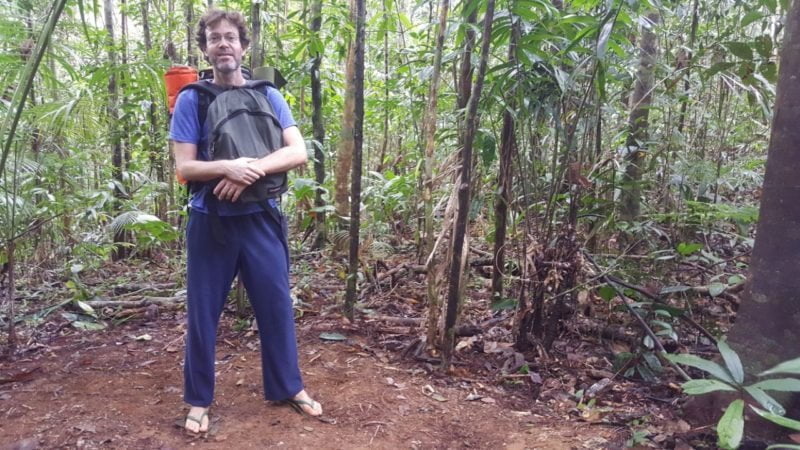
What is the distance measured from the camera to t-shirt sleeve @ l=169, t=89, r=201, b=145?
2447mm

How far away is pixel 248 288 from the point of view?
261 cm

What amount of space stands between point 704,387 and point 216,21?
8.10 ft

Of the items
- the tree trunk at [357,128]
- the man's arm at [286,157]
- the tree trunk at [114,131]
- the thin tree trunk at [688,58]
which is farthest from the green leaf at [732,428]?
the tree trunk at [114,131]

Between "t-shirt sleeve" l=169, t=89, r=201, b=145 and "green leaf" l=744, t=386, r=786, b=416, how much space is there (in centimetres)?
240

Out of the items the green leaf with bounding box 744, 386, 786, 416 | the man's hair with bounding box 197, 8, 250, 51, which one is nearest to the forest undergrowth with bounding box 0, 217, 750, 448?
the green leaf with bounding box 744, 386, 786, 416

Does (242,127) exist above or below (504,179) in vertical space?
above

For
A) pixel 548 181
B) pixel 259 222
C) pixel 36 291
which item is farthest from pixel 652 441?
pixel 36 291

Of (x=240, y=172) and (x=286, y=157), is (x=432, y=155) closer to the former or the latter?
(x=286, y=157)

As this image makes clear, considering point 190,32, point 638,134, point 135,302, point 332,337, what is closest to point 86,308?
point 135,302

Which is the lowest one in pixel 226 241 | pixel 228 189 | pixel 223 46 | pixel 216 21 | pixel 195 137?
pixel 226 241

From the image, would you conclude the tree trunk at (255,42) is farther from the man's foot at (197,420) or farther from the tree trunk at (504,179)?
the man's foot at (197,420)

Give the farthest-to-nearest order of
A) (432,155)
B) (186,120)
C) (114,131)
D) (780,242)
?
(114,131) → (432,155) → (186,120) → (780,242)

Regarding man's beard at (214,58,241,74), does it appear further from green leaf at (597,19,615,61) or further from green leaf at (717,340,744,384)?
green leaf at (717,340,744,384)

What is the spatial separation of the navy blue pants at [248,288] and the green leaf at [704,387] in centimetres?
170
